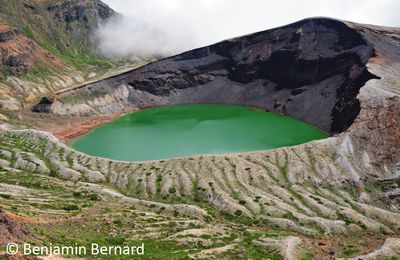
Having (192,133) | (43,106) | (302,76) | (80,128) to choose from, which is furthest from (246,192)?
(43,106)

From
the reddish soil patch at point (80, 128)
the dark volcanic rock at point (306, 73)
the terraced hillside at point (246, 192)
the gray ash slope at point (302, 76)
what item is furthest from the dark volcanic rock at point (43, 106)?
the dark volcanic rock at point (306, 73)

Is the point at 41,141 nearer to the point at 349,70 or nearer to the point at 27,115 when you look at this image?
the point at 27,115

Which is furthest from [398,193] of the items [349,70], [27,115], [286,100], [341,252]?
[27,115]

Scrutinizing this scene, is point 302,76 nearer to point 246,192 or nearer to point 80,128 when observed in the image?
point 80,128

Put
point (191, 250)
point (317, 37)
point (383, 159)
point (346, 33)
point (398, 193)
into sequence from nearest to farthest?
point (191, 250), point (398, 193), point (383, 159), point (346, 33), point (317, 37)

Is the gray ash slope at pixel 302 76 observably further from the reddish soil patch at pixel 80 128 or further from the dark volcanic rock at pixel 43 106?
the reddish soil patch at pixel 80 128

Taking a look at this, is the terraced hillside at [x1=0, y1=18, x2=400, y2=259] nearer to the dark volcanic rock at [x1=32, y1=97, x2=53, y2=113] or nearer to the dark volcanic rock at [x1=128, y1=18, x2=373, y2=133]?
the dark volcanic rock at [x1=128, y1=18, x2=373, y2=133]
